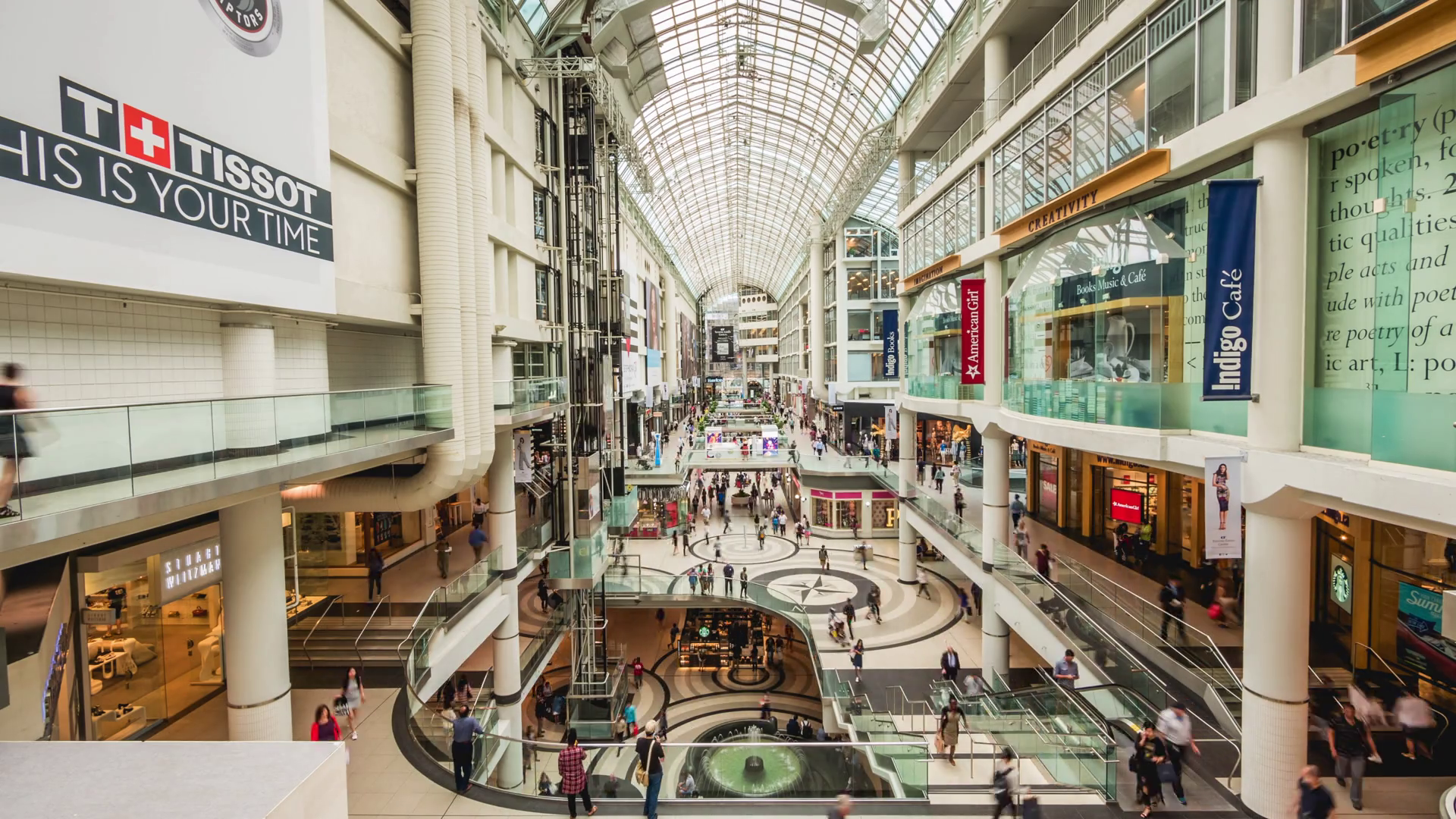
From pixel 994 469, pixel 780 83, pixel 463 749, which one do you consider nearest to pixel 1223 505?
pixel 994 469

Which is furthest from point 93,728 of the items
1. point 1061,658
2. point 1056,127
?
point 1056,127

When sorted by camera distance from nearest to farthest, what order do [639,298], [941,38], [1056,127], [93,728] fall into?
[93,728] < [1056,127] < [941,38] < [639,298]

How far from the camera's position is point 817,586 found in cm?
2523

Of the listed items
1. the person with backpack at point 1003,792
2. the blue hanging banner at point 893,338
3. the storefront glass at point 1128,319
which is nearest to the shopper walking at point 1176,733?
the person with backpack at point 1003,792

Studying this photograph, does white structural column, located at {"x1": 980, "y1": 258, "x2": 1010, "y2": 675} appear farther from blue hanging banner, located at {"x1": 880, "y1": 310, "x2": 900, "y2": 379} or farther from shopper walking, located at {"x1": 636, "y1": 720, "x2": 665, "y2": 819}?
shopper walking, located at {"x1": 636, "y1": 720, "x2": 665, "y2": 819}

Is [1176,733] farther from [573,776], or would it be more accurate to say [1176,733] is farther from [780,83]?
[780,83]

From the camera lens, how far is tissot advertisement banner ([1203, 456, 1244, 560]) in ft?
26.1

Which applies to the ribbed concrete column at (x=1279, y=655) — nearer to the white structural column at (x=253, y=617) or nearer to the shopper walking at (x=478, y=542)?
the white structural column at (x=253, y=617)

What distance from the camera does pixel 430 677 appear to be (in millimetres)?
12383

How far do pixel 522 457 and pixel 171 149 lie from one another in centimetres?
1280

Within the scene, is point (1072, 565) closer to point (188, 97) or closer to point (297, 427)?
point (297, 427)

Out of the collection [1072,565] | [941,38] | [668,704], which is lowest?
[668,704]

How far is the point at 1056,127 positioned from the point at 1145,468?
948 cm

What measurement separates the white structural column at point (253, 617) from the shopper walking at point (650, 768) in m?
5.02
